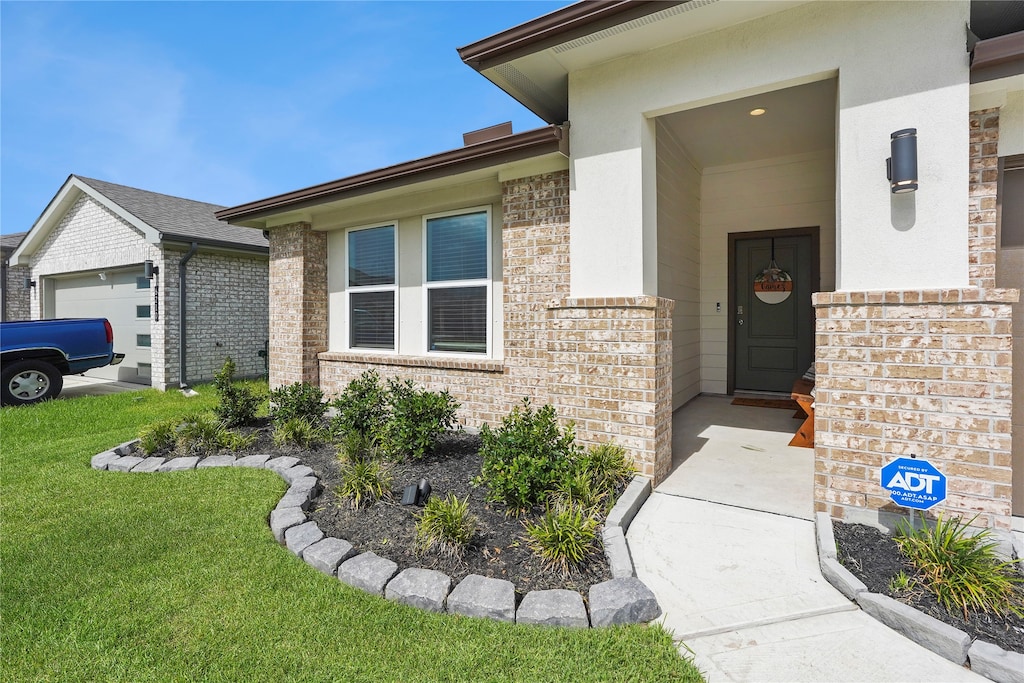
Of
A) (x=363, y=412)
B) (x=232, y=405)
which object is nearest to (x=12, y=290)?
(x=232, y=405)

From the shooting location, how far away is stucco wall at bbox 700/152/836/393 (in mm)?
5816

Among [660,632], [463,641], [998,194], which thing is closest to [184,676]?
[463,641]

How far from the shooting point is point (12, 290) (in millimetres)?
12742

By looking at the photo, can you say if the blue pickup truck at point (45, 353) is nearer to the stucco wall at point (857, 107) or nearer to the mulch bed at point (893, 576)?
the stucco wall at point (857, 107)

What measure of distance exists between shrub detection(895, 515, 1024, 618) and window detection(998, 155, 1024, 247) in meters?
2.08

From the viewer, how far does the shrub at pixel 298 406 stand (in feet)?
17.9

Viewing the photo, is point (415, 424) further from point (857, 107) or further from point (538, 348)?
point (857, 107)

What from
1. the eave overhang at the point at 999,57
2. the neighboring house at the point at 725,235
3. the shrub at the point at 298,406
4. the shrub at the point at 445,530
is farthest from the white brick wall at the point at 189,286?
the eave overhang at the point at 999,57

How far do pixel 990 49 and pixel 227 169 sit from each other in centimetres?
1284

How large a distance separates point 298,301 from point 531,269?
160 inches

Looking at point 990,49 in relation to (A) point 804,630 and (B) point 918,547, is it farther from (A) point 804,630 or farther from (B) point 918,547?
(A) point 804,630

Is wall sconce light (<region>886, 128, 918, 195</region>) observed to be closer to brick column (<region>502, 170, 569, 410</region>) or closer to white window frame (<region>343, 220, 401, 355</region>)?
brick column (<region>502, 170, 569, 410</region>)

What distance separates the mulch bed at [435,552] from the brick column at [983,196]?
9.94ft

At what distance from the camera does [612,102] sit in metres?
3.85
